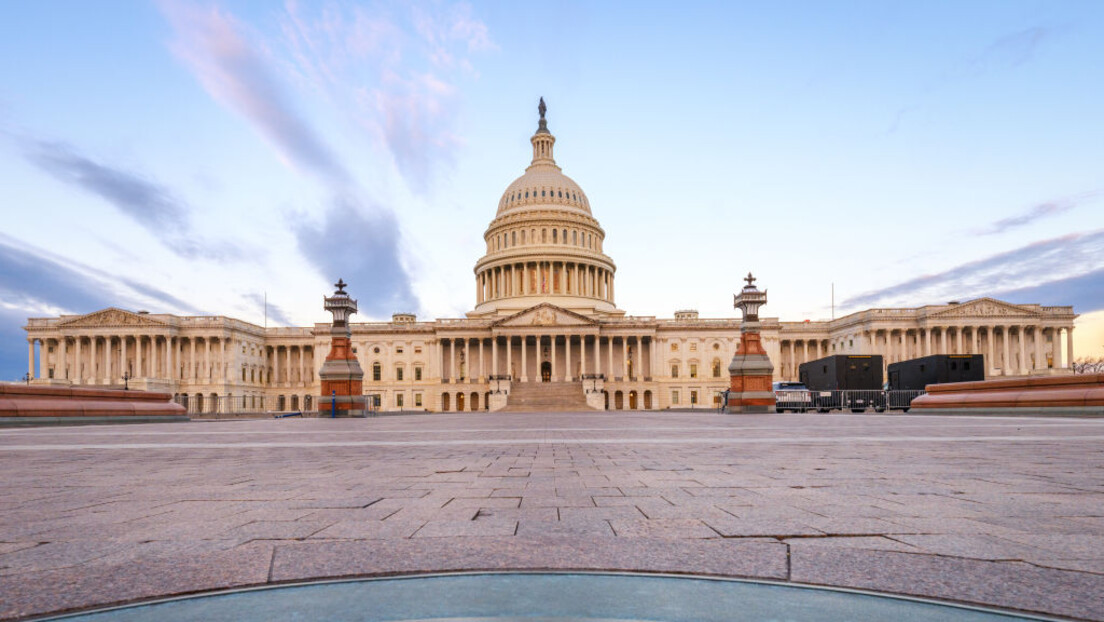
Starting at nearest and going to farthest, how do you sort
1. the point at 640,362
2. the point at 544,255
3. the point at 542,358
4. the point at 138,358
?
the point at 138,358
the point at 640,362
the point at 542,358
the point at 544,255

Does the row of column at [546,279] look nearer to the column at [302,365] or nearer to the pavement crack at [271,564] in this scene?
the column at [302,365]

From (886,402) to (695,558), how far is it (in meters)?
47.8

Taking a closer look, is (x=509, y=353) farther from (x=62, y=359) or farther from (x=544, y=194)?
(x=62, y=359)

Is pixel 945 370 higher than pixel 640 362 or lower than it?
higher

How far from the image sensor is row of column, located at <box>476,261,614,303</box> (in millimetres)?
101250

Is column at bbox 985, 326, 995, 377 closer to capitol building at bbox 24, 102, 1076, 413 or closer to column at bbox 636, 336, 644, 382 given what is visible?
capitol building at bbox 24, 102, 1076, 413

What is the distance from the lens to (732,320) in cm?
9538

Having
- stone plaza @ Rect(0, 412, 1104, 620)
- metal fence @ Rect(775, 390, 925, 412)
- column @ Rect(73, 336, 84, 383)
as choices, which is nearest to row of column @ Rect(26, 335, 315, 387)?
column @ Rect(73, 336, 84, 383)

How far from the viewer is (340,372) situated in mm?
37625

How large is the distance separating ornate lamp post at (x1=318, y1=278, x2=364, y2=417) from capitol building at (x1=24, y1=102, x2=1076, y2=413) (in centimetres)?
4554

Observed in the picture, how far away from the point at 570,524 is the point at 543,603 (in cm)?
173

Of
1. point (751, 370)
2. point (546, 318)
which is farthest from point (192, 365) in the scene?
point (751, 370)

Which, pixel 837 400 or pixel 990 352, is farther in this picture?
pixel 990 352

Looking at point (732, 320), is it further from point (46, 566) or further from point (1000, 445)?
point (46, 566)
